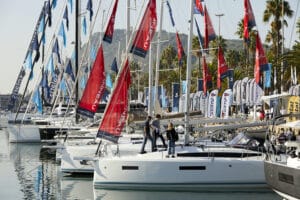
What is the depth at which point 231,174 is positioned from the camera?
82.1 feet

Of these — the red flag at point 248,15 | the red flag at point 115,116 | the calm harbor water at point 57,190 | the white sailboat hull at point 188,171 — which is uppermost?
the red flag at point 248,15

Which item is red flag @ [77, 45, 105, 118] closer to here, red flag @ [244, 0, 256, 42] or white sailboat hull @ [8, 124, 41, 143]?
red flag @ [244, 0, 256, 42]

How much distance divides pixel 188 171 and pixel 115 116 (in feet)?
12.4

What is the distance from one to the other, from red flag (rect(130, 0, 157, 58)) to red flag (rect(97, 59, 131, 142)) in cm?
201

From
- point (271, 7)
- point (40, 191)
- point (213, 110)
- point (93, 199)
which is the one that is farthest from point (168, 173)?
point (271, 7)

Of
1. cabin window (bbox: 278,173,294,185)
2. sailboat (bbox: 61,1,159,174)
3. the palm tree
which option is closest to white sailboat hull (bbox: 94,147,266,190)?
sailboat (bbox: 61,1,159,174)

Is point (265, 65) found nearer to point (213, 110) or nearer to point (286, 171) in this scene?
point (213, 110)

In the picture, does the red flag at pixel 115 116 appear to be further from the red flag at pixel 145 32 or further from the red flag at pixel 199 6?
the red flag at pixel 199 6

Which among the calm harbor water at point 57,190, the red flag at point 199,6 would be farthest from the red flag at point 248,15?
the calm harbor water at point 57,190

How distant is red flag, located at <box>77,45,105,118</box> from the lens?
28594 mm

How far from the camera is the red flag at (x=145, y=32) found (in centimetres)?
2800

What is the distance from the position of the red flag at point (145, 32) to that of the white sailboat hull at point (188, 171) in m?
4.95

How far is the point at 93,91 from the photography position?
95.0 ft

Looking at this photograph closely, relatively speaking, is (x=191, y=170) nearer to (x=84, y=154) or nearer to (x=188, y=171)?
(x=188, y=171)
